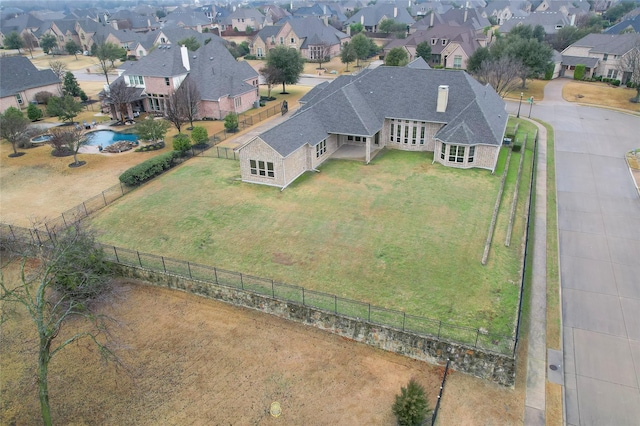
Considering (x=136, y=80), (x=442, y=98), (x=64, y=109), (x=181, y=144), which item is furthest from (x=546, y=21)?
(x=64, y=109)

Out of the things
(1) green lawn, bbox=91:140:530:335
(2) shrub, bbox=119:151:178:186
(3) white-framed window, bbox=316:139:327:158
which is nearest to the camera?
(1) green lawn, bbox=91:140:530:335

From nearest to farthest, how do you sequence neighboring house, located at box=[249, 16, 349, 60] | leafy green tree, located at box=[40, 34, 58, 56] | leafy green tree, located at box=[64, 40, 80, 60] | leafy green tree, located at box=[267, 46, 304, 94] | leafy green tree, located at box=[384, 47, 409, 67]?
1. leafy green tree, located at box=[267, 46, 304, 94]
2. leafy green tree, located at box=[384, 47, 409, 67]
3. neighboring house, located at box=[249, 16, 349, 60]
4. leafy green tree, located at box=[64, 40, 80, 60]
5. leafy green tree, located at box=[40, 34, 58, 56]

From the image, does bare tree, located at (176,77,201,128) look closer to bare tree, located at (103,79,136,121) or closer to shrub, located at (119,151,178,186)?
bare tree, located at (103,79,136,121)

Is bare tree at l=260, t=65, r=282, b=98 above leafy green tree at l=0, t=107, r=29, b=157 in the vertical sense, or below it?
above

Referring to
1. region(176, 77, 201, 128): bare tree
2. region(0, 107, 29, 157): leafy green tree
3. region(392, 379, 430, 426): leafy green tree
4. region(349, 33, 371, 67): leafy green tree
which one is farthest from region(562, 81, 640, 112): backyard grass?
region(0, 107, 29, 157): leafy green tree

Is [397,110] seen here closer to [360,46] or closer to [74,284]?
[74,284]

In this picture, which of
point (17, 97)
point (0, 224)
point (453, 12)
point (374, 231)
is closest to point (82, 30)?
point (17, 97)
